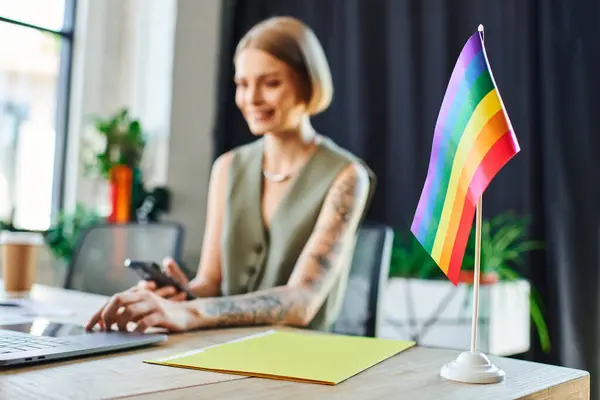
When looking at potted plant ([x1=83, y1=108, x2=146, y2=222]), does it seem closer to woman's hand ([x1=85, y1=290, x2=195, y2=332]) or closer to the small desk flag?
woman's hand ([x1=85, y1=290, x2=195, y2=332])

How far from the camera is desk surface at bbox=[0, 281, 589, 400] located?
594 mm

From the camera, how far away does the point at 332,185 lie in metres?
1.36

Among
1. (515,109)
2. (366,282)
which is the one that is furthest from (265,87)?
(515,109)

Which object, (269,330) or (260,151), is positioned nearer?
(269,330)

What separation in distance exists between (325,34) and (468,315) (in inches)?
62.0

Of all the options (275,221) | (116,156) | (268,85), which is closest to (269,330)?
(275,221)

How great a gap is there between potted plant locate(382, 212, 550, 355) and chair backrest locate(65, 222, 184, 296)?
1.06 meters

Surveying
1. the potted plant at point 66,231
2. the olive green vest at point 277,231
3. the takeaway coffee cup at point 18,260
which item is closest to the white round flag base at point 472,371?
the olive green vest at point 277,231

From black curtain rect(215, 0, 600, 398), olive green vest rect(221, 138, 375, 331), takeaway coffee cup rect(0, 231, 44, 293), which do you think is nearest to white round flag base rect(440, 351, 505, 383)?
olive green vest rect(221, 138, 375, 331)

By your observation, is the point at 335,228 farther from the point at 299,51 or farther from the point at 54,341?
the point at 54,341

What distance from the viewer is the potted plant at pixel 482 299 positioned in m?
2.30

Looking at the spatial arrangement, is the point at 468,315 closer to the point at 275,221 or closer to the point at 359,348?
the point at 275,221

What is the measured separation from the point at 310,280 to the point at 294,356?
1.44 ft

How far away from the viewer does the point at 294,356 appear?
77 centimetres
